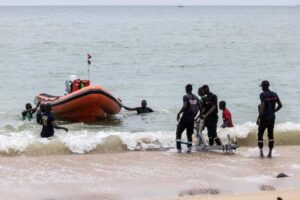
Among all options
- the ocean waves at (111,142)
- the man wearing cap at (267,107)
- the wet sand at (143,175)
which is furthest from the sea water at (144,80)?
the man wearing cap at (267,107)

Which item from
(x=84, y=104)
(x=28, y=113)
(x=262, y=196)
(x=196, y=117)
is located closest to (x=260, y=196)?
(x=262, y=196)

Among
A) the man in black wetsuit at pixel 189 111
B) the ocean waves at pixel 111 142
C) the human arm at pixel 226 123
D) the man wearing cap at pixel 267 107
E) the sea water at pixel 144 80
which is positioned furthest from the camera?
the sea water at pixel 144 80

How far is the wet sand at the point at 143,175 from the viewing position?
8.69m

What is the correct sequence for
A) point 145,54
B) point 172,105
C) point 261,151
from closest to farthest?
point 261,151 < point 172,105 < point 145,54

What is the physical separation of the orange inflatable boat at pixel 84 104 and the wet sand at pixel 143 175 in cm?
433

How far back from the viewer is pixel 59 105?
53.3 ft

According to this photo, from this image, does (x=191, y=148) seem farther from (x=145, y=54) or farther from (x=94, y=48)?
(x=94, y=48)

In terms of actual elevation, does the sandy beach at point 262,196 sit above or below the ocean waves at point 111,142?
below

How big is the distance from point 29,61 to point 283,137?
81.4 feet

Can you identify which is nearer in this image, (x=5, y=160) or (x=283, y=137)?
(x=5, y=160)

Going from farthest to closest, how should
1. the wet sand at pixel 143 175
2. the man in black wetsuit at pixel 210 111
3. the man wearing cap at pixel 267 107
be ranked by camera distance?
1. the man in black wetsuit at pixel 210 111
2. the man wearing cap at pixel 267 107
3. the wet sand at pixel 143 175

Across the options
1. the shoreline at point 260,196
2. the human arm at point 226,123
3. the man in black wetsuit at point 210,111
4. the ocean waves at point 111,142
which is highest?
the man in black wetsuit at point 210,111

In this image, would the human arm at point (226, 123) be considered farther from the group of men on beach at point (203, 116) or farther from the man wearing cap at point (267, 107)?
the man wearing cap at point (267, 107)

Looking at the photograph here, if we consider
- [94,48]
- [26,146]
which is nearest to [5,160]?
[26,146]
